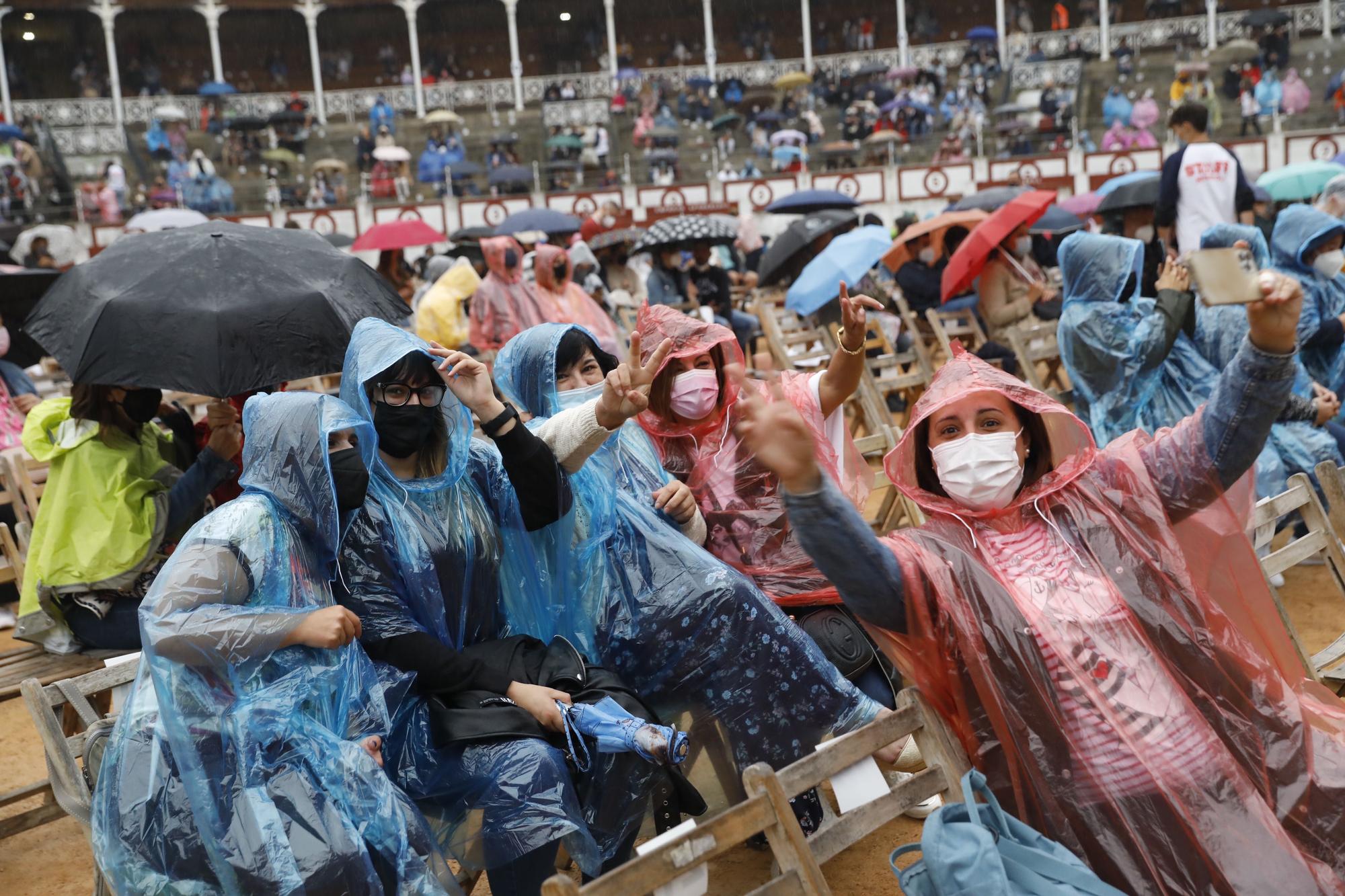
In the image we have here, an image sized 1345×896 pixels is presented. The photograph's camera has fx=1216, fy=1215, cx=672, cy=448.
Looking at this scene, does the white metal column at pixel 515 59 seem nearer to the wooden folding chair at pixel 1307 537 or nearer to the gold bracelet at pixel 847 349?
the gold bracelet at pixel 847 349

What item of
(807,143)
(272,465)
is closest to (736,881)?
(272,465)

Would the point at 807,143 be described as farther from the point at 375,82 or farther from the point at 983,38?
the point at 375,82

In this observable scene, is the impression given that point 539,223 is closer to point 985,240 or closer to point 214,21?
point 985,240

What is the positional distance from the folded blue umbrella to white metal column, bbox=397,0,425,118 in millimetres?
30588

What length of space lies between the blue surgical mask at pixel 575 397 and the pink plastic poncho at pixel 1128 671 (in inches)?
48.0

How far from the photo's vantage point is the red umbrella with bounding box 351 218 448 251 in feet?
41.8

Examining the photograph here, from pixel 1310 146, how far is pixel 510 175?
14.8 meters

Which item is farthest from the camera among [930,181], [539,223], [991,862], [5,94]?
[5,94]

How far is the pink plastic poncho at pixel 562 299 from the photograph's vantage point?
26.5ft

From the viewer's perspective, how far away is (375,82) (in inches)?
1388

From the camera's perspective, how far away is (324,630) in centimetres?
254

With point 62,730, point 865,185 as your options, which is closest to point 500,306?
point 62,730

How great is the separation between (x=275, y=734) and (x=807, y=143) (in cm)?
2600

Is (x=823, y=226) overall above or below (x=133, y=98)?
below
